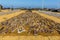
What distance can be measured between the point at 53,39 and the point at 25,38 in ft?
5.29

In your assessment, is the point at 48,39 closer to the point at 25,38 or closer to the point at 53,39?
the point at 53,39

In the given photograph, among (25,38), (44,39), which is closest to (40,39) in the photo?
(44,39)

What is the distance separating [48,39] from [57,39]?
0.53 metres

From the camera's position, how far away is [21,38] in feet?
32.7

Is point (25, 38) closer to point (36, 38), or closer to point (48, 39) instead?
point (36, 38)

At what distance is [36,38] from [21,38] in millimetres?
872

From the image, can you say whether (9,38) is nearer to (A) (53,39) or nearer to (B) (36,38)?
(B) (36,38)

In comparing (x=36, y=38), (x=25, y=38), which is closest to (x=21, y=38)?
(x=25, y=38)

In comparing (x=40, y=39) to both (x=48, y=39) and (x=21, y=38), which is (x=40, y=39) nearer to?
(x=48, y=39)

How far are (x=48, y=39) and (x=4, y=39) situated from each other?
2.47m

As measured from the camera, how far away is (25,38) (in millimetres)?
10023

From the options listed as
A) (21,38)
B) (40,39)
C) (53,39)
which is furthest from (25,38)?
→ (53,39)

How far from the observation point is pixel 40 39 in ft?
32.0

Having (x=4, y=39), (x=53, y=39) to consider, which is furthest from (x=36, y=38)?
(x=4, y=39)
